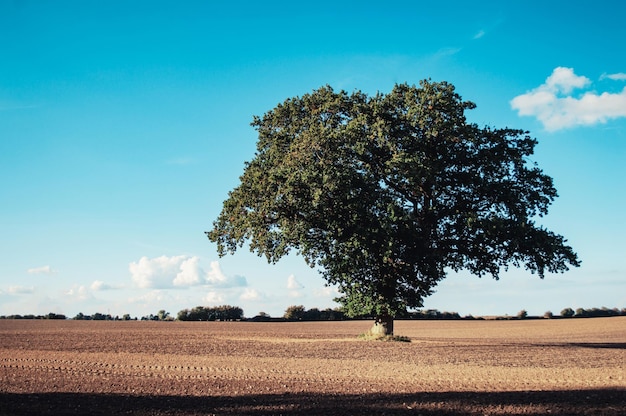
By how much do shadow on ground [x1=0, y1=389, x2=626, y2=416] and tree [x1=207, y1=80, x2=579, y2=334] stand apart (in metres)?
17.8

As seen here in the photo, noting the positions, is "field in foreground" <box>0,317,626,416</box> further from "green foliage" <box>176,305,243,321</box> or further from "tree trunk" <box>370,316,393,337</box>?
"green foliage" <box>176,305,243,321</box>

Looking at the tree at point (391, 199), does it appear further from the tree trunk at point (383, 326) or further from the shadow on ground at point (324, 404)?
the shadow on ground at point (324, 404)

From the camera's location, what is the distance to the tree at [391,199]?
34062mm

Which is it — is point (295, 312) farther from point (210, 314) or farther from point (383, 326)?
point (383, 326)

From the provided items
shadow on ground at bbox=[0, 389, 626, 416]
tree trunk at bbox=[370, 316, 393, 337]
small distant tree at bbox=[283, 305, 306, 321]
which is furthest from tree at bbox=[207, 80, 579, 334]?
small distant tree at bbox=[283, 305, 306, 321]

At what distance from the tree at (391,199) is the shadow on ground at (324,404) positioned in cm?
1778

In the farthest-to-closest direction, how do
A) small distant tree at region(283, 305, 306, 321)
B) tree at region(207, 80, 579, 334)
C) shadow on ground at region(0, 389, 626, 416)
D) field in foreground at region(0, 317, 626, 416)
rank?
small distant tree at region(283, 305, 306, 321) < tree at region(207, 80, 579, 334) < field in foreground at region(0, 317, 626, 416) < shadow on ground at region(0, 389, 626, 416)

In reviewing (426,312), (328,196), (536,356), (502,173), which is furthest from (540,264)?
(426,312)

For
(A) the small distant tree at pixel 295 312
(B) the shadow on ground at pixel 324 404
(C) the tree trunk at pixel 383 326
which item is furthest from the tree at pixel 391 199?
(A) the small distant tree at pixel 295 312

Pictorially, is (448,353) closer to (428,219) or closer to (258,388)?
(428,219)

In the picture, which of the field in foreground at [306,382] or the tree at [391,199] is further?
the tree at [391,199]

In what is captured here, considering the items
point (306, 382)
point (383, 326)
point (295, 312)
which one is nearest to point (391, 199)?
point (383, 326)

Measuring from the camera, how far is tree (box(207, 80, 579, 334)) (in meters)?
34.1

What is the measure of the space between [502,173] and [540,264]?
598cm
